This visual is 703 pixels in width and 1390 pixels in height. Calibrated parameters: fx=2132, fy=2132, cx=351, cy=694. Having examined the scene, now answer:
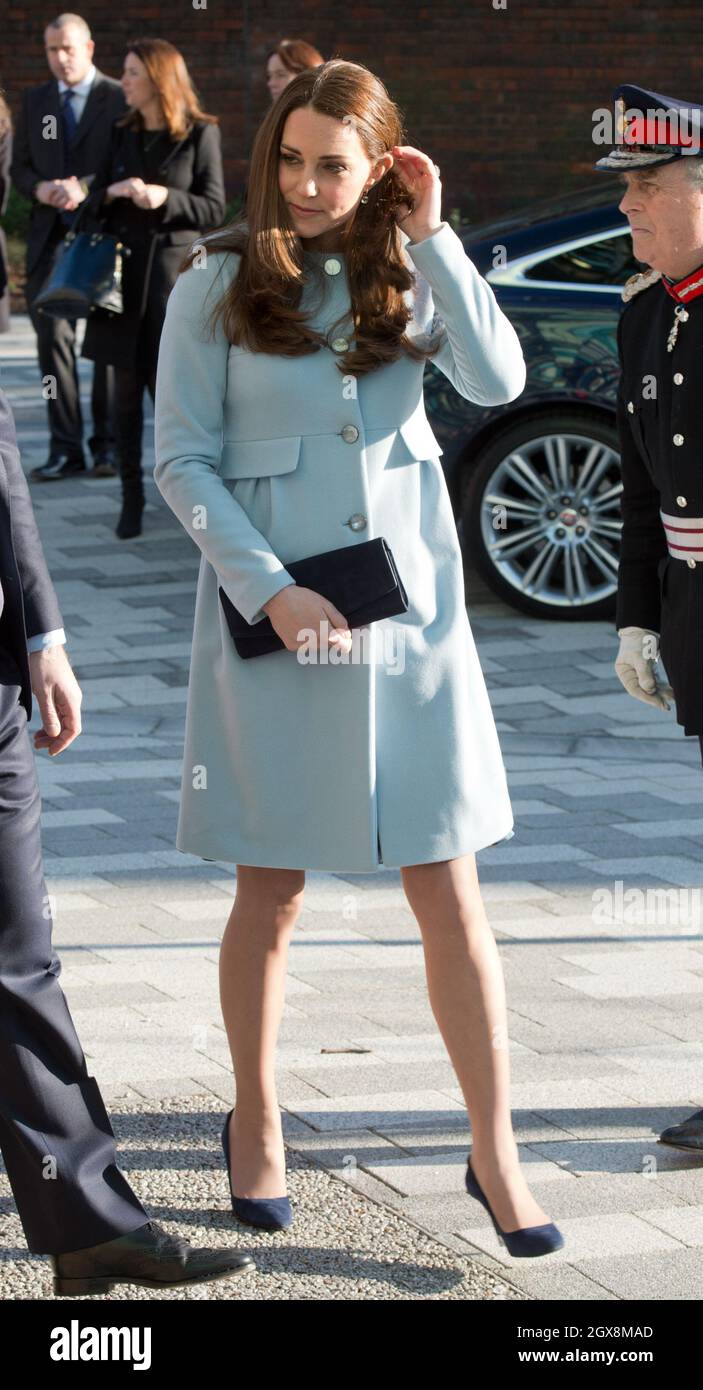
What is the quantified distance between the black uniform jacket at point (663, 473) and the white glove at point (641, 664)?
19 millimetres

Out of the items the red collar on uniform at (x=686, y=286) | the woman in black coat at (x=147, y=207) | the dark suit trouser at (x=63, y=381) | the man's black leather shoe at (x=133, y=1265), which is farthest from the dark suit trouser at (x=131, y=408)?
the man's black leather shoe at (x=133, y=1265)

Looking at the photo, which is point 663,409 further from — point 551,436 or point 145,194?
point 145,194

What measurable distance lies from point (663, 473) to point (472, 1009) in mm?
1068

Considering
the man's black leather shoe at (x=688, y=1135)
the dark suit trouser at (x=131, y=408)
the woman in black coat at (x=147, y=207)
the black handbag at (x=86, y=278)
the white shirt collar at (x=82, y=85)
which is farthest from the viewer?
the white shirt collar at (x=82, y=85)

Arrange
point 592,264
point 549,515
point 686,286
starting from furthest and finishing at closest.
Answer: point 592,264 < point 549,515 < point 686,286

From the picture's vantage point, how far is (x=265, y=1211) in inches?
143

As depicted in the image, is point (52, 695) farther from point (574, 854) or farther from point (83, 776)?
point (83, 776)

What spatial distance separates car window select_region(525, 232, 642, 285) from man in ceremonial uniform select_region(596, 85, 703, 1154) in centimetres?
468

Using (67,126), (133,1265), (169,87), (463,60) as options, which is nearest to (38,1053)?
(133,1265)

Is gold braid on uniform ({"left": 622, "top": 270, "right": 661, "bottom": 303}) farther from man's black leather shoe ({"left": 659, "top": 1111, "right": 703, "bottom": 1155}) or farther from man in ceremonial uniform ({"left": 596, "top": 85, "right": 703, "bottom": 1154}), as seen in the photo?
man's black leather shoe ({"left": 659, "top": 1111, "right": 703, "bottom": 1155})

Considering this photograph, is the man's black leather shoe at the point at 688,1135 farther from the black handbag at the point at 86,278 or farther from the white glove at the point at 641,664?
the black handbag at the point at 86,278

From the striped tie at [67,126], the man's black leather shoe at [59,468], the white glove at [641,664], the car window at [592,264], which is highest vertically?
the striped tie at [67,126]

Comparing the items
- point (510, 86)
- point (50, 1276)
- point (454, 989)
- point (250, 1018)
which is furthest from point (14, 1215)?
point (510, 86)

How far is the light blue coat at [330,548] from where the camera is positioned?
3.52 m
